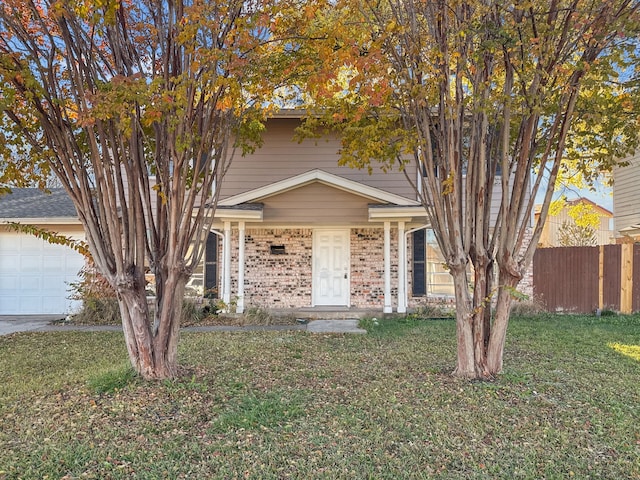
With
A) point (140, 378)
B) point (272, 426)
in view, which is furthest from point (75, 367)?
point (272, 426)

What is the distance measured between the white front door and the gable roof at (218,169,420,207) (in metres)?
1.69

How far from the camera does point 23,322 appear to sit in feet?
33.8

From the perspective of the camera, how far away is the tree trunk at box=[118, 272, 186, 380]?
4754mm

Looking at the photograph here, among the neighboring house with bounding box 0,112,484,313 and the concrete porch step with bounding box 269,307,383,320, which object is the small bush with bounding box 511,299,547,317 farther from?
the concrete porch step with bounding box 269,307,383,320

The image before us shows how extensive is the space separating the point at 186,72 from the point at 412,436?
404 centimetres

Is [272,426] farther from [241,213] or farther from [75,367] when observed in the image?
[241,213]

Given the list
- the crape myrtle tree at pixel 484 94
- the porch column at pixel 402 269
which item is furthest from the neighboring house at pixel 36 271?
the crape myrtle tree at pixel 484 94

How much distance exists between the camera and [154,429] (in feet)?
12.1

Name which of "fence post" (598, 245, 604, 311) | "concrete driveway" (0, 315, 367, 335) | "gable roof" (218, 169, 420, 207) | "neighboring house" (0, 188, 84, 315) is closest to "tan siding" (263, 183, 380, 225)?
"gable roof" (218, 169, 420, 207)

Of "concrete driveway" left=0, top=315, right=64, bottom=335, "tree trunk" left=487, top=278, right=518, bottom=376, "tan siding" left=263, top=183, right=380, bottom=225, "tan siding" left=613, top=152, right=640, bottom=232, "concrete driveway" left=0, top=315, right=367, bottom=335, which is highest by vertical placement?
"tan siding" left=613, top=152, right=640, bottom=232

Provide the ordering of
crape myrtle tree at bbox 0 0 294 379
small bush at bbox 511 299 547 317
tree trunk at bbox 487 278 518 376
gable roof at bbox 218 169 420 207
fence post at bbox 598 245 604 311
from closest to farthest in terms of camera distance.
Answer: crape myrtle tree at bbox 0 0 294 379
tree trunk at bbox 487 278 518 376
gable roof at bbox 218 169 420 207
small bush at bbox 511 299 547 317
fence post at bbox 598 245 604 311

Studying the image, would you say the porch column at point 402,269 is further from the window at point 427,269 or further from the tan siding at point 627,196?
the tan siding at point 627,196

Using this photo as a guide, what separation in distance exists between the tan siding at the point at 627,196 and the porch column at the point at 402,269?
353 inches

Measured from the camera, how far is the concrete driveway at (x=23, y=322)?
9258 mm
